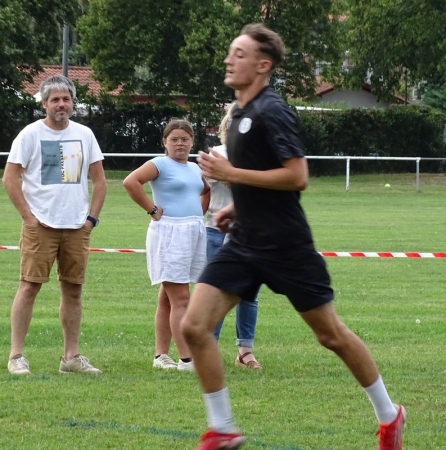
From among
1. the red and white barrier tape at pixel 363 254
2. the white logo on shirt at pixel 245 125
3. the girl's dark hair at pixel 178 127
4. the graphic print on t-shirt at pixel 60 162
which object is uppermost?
the white logo on shirt at pixel 245 125

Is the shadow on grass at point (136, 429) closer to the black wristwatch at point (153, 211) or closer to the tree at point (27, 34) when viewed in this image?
the black wristwatch at point (153, 211)

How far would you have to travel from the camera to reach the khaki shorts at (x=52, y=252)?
24.6 ft

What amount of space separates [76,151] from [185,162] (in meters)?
0.91

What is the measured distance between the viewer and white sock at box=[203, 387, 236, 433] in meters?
5.12

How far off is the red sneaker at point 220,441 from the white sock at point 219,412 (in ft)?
0.12

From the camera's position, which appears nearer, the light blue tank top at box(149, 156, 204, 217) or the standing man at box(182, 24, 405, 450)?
the standing man at box(182, 24, 405, 450)

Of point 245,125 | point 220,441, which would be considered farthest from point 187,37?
point 220,441

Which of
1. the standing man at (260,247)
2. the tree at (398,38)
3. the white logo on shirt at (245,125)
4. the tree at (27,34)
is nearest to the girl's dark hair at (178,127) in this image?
the standing man at (260,247)

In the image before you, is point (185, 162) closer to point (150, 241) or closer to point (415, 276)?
point (150, 241)

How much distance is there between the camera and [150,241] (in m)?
7.99

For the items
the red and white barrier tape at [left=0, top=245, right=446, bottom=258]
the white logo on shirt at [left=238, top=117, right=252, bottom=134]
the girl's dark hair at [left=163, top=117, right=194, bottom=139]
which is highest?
the white logo on shirt at [left=238, top=117, right=252, bottom=134]

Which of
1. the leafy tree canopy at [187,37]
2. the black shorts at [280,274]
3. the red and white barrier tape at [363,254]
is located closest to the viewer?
the black shorts at [280,274]

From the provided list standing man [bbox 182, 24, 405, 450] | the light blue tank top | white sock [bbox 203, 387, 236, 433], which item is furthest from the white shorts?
white sock [bbox 203, 387, 236, 433]

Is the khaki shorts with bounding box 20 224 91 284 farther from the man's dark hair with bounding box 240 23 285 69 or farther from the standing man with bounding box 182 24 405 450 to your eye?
the man's dark hair with bounding box 240 23 285 69
